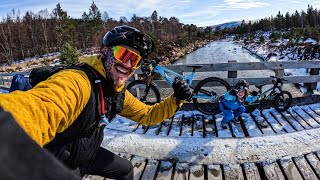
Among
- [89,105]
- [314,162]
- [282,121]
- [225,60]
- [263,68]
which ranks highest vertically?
[89,105]

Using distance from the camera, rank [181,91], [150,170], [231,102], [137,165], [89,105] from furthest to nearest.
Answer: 1. [231,102]
2. [137,165]
3. [150,170]
4. [181,91]
5. [89,105]

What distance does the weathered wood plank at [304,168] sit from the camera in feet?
12.1

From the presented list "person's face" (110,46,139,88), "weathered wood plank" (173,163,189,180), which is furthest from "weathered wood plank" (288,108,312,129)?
"person's face" (110,46,139,88)

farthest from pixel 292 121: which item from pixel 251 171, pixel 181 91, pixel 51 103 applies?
pixel 51 103

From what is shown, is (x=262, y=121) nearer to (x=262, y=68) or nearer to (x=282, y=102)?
(x=282, y=102)

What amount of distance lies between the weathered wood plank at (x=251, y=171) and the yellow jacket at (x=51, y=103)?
2855 millimetres

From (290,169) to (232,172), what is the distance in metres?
0.83

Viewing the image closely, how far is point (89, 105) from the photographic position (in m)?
1.73

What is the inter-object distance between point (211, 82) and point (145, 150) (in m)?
2.93

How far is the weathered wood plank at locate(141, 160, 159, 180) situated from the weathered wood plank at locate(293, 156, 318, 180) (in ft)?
6.94

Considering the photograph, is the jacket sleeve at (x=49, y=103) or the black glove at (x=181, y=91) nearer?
the jacket sleeve at (x=49, y=103)

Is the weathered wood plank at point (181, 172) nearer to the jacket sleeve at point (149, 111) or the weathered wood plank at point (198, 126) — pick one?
the weathered wood plank at point (198, 126)

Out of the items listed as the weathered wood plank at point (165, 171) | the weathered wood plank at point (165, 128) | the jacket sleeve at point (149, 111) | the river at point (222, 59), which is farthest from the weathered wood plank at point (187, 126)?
the river at point (222, 59)

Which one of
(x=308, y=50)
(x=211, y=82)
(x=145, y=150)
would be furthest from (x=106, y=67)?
(x=308, y=50)
